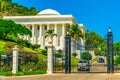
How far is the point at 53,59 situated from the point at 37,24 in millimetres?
69062

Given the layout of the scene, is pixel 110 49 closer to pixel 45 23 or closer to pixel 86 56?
pixel 86 56

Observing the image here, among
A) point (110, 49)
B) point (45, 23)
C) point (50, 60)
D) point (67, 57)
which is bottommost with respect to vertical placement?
point (50, 60)

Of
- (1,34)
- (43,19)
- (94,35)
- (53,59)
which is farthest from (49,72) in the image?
(94,35)

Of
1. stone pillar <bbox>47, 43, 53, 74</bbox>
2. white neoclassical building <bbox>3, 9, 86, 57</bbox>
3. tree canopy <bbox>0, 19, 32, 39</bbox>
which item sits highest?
white neoclassical building <bbox>3, 9, 86, 57</bbox>

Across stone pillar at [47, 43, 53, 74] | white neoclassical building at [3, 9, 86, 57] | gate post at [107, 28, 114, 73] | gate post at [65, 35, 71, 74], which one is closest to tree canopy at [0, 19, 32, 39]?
gate post at [65, 35, 71, 74]

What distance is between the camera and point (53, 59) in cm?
3234

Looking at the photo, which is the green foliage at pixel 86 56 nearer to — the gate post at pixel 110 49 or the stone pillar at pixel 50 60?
the gate post at pixel 110 49

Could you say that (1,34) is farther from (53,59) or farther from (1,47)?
(53,59)

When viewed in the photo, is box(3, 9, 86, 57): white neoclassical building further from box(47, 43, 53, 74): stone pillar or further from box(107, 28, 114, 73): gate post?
box(107, 28, 114, 73): gate post

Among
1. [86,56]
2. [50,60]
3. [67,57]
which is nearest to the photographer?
[50,60]

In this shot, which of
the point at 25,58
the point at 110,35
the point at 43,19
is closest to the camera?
the point at 110,35

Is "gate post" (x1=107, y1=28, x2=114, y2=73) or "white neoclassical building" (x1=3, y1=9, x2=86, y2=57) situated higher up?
"white neoclassical building" (x1=3, y1=9, x2=86, y2=57)

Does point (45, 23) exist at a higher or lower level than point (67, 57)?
higher

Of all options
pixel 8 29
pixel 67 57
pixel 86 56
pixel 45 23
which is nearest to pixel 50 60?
pixel 67 57
